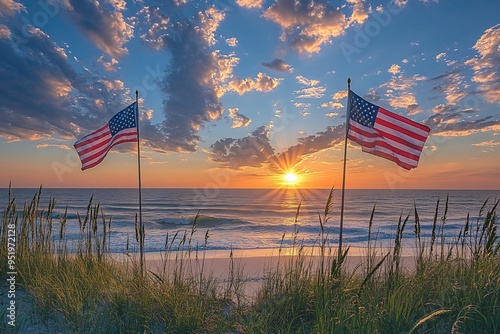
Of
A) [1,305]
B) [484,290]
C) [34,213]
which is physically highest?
[34,213]

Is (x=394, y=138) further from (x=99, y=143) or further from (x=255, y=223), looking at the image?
(x=255, y=223)

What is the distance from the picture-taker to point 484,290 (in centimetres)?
406

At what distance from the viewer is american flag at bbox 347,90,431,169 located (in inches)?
217

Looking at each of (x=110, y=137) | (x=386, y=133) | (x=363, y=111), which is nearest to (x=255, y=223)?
(x=110, y=137)

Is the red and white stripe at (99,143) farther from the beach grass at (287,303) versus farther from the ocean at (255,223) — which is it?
the beach grass at (287,303)

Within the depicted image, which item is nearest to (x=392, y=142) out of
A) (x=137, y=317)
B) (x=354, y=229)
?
(x=137, y=317)

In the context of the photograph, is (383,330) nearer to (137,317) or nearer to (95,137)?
(137,317)

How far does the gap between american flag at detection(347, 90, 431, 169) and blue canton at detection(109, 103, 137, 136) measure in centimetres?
469

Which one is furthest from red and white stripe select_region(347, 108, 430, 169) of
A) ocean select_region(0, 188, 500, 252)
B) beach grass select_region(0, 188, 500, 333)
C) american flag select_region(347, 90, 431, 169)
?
beach grass select_region(0, 188, 500, 333)

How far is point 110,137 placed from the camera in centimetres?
688

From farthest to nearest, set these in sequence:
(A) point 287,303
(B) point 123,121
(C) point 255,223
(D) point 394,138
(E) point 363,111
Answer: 1. (C) point 255,223
2. (B) point 123,121
3. (E) point 363,111
4. (D) point 394,138
5. (A) point 287,303

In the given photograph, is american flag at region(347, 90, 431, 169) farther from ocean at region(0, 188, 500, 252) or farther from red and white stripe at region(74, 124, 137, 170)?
red and white stripe at region(74, 124, 137, 170)

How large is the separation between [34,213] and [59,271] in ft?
5.26

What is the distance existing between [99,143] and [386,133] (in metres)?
6.07
